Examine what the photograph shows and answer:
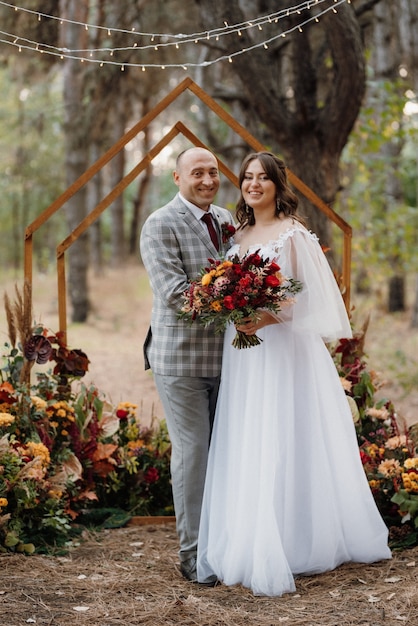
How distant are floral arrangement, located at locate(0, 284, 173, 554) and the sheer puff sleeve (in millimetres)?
1466

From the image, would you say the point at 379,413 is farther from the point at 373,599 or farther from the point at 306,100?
the point at 306,100

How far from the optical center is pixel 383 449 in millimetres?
4348

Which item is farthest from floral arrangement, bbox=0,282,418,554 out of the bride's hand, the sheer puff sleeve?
the bride's hand

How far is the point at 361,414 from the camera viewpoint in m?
4.74

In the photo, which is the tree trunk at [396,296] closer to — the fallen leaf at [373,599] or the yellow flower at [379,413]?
the yellow flower at [379,413]

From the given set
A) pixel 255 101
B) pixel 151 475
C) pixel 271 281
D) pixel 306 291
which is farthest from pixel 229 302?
pixel 255 101

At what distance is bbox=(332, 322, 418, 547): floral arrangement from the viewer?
4043 millimetres

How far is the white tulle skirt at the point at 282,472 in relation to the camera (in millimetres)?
3584

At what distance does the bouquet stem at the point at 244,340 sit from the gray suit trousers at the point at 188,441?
12.8 inches

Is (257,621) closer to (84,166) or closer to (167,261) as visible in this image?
(167,261)

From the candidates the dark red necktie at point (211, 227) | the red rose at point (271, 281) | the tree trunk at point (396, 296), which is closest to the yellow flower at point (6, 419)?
the dark red necktie at point (211, 227)

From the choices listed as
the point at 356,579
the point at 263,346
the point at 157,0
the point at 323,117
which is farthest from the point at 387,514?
the point at 157,0

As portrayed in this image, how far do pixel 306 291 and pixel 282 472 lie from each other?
804 millimetres

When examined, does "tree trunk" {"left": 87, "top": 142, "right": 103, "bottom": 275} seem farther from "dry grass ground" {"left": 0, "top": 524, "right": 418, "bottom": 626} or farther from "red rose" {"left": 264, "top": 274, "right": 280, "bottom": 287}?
"red rose" {"left": 264, "top": 274, "right": 280, "bottom": 287}
